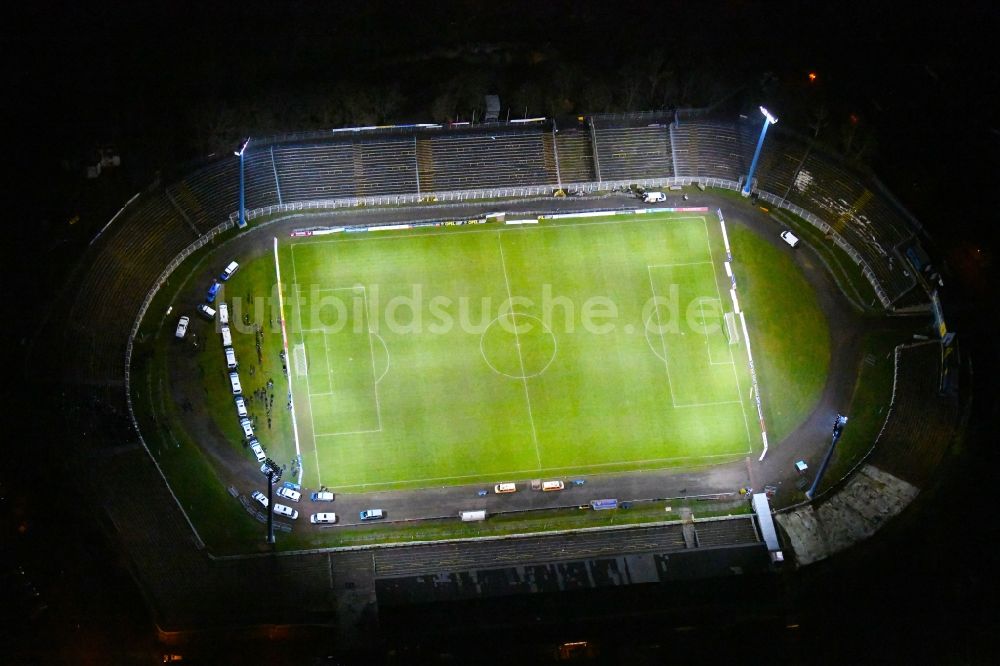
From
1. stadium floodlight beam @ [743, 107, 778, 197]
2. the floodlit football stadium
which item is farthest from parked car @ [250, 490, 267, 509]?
stadium floodlight beam @ [743, 107, 778, 197]

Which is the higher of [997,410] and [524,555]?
[997,410]

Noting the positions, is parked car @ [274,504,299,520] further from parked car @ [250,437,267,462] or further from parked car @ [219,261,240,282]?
parked car @ [219,261,240,282]

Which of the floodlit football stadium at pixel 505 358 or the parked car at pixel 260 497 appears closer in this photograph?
the floodlit football stadium at pixel 505 358

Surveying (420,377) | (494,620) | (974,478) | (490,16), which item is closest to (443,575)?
(494,620)

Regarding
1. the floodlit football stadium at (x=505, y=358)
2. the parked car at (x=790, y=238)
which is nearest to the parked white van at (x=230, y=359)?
the floodlit football stadium at (x=505, y=358)

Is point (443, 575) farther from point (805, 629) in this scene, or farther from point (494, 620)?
point (805, 629)

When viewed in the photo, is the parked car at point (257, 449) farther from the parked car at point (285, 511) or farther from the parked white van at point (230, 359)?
the parked white van at point (230, 359)

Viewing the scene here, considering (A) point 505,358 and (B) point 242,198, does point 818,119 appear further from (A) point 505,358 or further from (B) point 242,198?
(B) point 242,198
